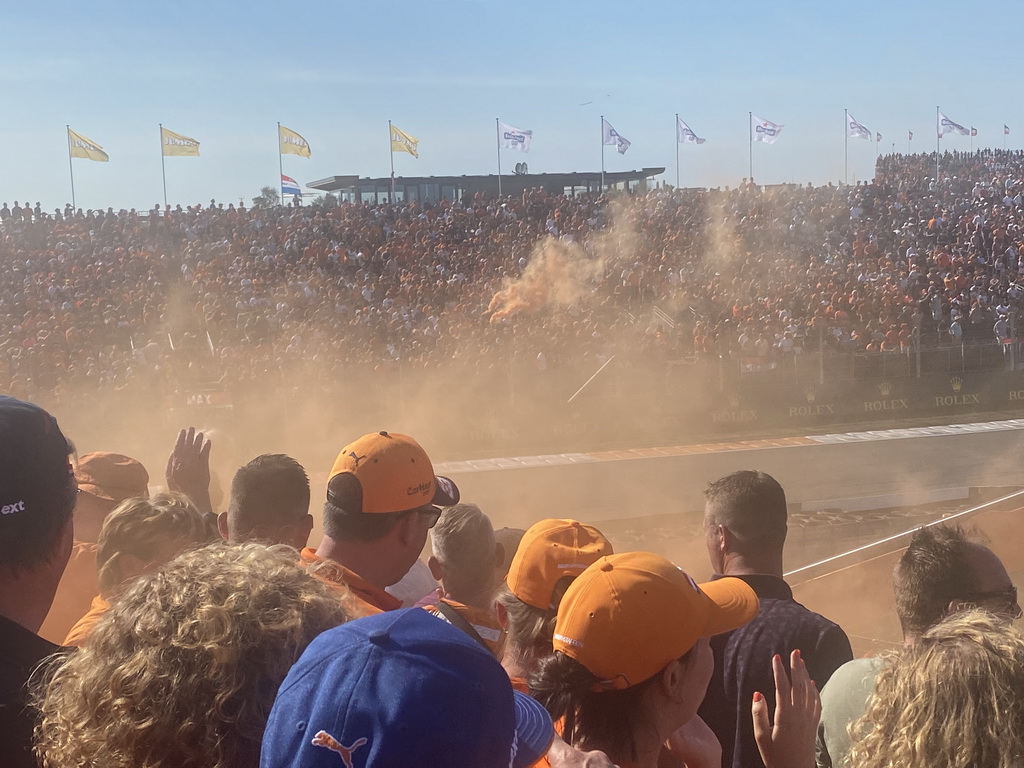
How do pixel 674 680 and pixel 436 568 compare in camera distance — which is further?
pixel 436 568

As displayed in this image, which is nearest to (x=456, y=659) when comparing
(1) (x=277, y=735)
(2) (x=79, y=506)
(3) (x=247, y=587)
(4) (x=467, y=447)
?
(1) (x=277, y=735)

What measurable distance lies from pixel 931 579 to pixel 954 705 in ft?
3.96

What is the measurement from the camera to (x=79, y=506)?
407 centimetres

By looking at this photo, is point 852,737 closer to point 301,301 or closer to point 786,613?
point 786,613

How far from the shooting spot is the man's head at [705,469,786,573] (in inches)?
137

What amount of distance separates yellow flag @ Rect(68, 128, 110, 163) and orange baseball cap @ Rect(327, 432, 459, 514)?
3953 centimetres

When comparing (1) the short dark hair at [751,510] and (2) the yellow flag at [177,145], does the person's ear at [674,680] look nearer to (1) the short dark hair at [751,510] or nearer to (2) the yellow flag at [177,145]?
(1) the short dark hair at [751,510]

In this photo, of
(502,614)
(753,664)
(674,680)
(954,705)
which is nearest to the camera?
(954,705)

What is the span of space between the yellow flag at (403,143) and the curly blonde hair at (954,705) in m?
40.7

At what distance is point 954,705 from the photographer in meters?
1.81

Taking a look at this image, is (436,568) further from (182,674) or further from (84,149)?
(84,149)

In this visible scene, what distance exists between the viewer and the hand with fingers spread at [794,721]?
2348mm

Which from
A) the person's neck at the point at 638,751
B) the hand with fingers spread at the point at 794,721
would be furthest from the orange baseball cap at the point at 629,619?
the hand with fingers spread at the point at 794,721

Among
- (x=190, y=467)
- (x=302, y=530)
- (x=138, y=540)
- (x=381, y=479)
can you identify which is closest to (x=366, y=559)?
(x=381, y=479)
